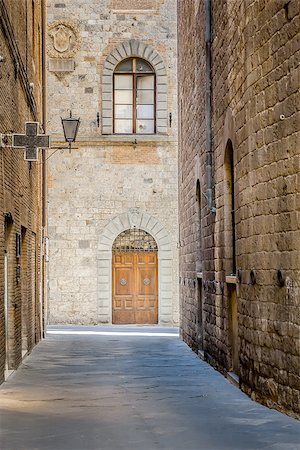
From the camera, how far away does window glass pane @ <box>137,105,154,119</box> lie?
84.5ft

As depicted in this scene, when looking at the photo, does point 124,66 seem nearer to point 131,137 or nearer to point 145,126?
point 145,126

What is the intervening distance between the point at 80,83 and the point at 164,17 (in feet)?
10.3

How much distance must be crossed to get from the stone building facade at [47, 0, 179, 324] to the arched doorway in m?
0.04

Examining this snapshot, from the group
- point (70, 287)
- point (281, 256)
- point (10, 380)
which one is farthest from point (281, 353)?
point (70, 287)

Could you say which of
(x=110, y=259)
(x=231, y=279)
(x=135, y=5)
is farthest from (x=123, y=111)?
(x=231, y=279)

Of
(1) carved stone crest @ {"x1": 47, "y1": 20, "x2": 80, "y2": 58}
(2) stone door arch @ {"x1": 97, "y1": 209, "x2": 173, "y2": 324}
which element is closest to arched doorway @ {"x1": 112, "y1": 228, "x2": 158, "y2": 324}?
(2) stone door arch @ {"x1": 97, "y1": 209, "x2": 173, "y2": 324}

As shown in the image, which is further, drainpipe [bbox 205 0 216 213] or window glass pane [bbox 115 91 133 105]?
window glass pane [bbox 115 91 133 105]

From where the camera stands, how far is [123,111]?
25.8 m

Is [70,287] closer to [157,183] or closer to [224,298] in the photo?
[157,183]

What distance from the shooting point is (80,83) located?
25.5 metres

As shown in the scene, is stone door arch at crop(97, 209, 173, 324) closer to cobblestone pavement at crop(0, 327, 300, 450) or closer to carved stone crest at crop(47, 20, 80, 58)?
carved stone crest at crop(47, 20, 80, 58)

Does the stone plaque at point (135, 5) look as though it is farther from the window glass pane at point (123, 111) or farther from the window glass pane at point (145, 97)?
the window glass pane at point (123, 111)

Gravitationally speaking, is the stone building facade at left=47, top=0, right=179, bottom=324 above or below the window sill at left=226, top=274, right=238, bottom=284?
above

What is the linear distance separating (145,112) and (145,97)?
17.6 inches
